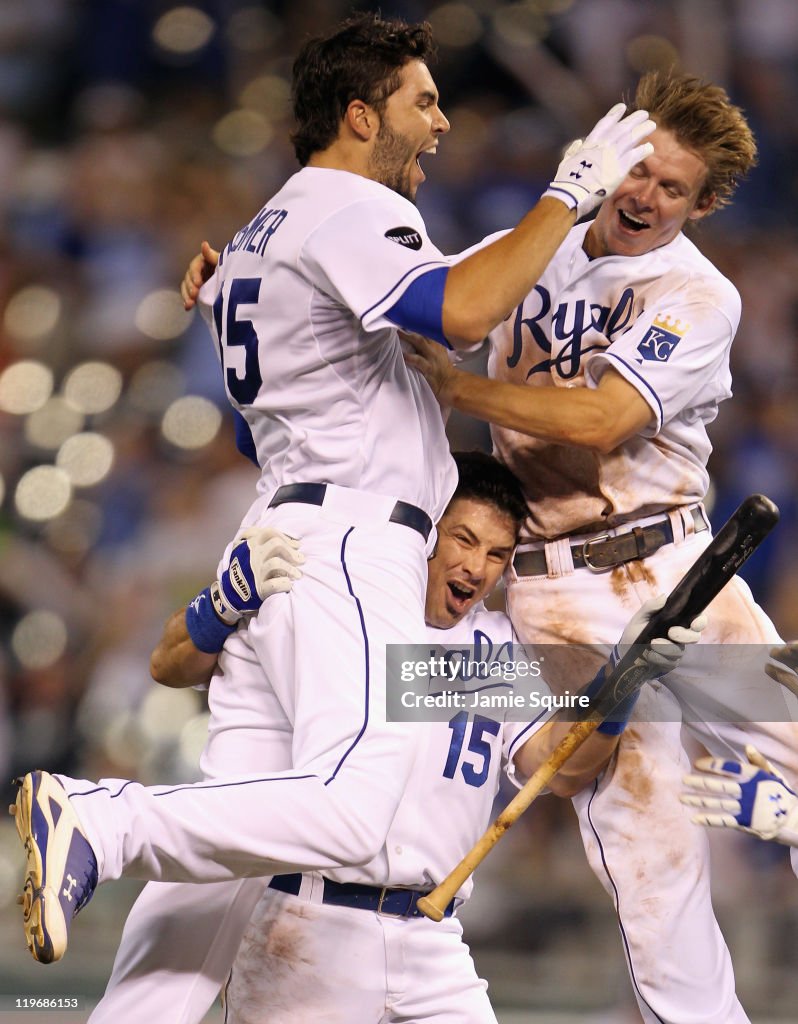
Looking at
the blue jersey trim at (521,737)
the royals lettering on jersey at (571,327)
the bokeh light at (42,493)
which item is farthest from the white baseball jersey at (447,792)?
the bokeh light at (42,493)

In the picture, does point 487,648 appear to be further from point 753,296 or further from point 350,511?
point 753,296

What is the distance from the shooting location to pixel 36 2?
15.2ft


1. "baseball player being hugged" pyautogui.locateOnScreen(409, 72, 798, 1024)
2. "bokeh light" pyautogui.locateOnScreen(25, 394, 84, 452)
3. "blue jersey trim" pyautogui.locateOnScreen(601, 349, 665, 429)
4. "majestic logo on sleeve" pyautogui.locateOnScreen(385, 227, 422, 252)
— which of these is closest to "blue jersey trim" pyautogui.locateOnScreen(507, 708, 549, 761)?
"baseball player being hugged" pyautogui.locateOnScreen(409, 72, 798, 1024)

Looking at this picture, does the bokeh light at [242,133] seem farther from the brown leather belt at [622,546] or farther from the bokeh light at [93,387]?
the brown leather belt at [622,546]

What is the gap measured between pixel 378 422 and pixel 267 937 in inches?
33.3

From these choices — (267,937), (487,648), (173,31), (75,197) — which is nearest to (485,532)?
(487,648)

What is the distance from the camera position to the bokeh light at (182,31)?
4746mm

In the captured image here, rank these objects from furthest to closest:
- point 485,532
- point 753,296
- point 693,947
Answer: point 753,296 < point 485,532 < point 693,947

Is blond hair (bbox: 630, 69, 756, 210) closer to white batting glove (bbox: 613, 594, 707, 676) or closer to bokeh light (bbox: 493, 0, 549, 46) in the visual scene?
white batting glove (bbox: 613, 594, 707, 676)

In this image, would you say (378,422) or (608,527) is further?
(608,527)

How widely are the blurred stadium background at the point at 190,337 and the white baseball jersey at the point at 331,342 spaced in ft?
6.05

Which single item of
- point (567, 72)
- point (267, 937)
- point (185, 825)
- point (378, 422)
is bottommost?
point (267, 937)

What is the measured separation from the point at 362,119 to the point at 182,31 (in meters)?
2.94

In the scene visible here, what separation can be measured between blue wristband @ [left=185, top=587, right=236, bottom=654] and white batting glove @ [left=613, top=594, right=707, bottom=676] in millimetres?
634
